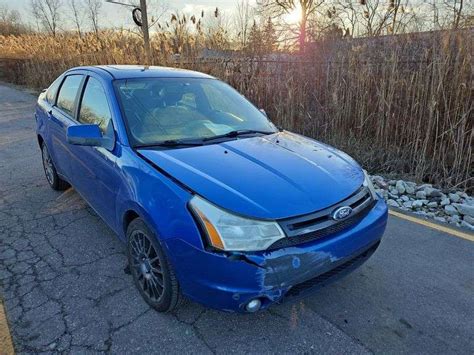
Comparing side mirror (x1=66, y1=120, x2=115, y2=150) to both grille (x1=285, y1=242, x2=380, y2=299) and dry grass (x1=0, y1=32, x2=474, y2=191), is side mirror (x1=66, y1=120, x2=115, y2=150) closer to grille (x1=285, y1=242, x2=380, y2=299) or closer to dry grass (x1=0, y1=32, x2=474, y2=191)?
grille (x1=285, y1=242, x2=380, y2=299)

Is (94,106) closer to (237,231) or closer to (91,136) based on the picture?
(91,136)

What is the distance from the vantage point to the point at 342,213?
2059 millimetres

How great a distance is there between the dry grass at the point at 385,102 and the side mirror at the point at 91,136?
405 cm

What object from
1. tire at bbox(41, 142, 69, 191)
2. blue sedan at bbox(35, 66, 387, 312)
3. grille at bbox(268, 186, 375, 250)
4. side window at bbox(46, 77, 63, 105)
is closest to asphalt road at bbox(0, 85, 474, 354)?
blue sedan at bbox(35, 66, 387, 312)

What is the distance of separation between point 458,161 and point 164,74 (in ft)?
13.0

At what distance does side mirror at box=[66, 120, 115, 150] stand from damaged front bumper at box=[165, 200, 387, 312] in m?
1.08

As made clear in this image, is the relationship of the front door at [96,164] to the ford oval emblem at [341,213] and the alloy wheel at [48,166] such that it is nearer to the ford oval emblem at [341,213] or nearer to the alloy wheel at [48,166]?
the alloy wheel at [48,166]

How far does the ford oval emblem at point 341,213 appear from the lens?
2.02 m

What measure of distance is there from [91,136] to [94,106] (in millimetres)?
578

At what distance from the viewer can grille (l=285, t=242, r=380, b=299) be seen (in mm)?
1964

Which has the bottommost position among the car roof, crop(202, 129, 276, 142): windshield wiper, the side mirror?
crop(202, 129, 276, 142): windshield wiper

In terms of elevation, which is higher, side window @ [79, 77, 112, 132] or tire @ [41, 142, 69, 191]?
side window @ [79, 77, 112, 132]

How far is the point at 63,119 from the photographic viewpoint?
3.65 m

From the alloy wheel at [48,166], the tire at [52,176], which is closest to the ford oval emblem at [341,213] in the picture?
the tire at [52,176]
